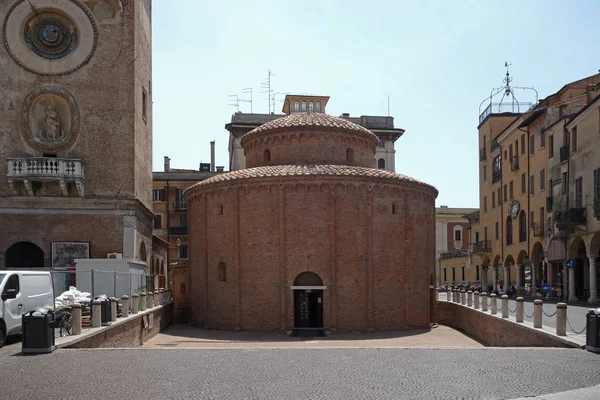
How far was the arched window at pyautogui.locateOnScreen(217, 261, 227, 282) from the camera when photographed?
1162 inches

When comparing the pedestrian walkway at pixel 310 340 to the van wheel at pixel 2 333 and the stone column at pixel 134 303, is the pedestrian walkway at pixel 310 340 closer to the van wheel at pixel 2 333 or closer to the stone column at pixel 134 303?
the stone column at pixel 134 303

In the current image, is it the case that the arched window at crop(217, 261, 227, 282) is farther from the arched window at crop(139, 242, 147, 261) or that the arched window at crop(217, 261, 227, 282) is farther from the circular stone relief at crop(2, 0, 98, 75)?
the circular stone relief at crop(2, 0, 98, 75)

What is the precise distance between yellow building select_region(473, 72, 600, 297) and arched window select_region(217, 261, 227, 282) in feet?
63.7

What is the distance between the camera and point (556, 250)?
36.9m

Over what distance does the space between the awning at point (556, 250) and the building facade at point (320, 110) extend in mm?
23447

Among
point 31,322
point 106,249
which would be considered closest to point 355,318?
point 106,249

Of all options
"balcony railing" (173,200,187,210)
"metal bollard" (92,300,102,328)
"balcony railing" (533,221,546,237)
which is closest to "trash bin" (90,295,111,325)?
"metal bollard" (92,300,102,328)

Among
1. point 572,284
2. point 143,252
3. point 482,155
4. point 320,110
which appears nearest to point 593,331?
point 572,284

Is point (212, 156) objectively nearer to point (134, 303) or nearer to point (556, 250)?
point (556, 250)

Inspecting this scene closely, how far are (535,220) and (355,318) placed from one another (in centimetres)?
1892

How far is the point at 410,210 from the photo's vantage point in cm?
3003

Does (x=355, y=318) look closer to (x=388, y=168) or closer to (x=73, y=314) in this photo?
(x=73, y=314)

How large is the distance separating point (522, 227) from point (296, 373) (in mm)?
35238

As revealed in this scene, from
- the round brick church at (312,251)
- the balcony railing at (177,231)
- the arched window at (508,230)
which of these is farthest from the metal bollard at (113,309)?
the balcony railing at (177,231)
